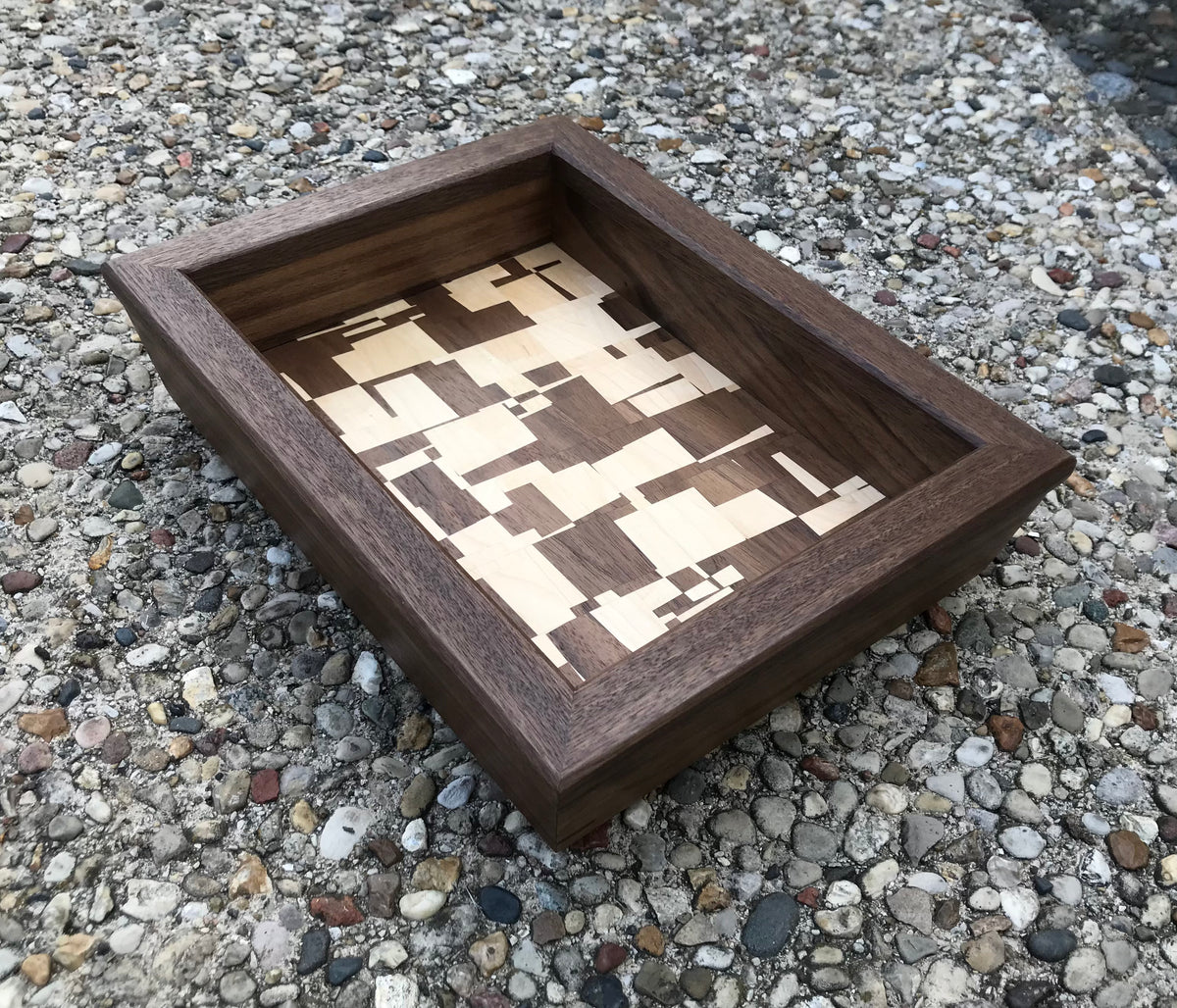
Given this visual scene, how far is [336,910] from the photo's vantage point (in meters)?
0.99

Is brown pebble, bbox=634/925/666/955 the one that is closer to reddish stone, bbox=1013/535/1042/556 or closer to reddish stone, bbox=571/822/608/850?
reddish stone, bbox=571/822/608/850

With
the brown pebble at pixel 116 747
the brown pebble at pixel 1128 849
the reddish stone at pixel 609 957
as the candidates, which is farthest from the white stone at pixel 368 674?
the brown pebble at pixel 1128 849

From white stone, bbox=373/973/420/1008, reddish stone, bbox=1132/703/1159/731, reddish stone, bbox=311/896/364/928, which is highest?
reddish stone, bbox=1132/703/1159/731

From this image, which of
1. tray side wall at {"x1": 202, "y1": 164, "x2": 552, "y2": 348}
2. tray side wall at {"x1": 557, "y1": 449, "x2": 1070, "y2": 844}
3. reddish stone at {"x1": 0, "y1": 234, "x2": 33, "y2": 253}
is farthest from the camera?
reddish stone at {"x1": 0, "y1": 234, "x2": 33, "y2": 253}

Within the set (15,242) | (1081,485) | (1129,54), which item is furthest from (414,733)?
(1129,54)

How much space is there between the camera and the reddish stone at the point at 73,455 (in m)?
1.37

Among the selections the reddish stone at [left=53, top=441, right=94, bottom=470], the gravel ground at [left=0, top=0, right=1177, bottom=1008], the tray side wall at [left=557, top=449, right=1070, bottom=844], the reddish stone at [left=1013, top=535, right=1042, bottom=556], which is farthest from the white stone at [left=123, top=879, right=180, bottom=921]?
the reddish stone at [left=1013, top=535, right=1042, bottom=556]

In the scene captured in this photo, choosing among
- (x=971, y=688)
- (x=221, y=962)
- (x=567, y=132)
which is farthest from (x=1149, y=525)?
(x=221, y=962)

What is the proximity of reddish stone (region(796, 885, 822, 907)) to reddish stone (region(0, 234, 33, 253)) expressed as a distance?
→ 54.4 inches

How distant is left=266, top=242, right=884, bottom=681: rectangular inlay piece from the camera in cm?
112

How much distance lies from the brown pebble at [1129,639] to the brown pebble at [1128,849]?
0.23 m

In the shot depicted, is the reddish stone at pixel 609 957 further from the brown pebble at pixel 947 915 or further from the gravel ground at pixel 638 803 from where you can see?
the brown pebble at pixel 947 915

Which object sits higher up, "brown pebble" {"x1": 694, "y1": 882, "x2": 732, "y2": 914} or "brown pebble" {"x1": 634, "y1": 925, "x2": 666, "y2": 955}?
"brown pebble" {"x1": 694, "y1": 882, "x2": 732, "y2": 914}

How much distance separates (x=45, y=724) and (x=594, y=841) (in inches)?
21.4
